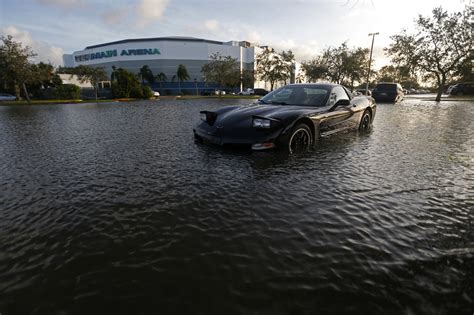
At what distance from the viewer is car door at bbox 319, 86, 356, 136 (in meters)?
5.60

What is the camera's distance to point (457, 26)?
22734 millimetres

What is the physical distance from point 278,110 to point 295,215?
2.86 metres

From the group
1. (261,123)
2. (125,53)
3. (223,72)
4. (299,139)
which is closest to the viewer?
(261,123)

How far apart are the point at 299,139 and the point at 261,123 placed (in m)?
0.97

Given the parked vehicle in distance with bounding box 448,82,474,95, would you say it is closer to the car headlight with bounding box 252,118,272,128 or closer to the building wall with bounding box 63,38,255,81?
the car headlight with bounding box 252,118,272,128

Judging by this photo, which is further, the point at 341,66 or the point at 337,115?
the point at 341,66

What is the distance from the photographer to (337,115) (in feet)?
19.4

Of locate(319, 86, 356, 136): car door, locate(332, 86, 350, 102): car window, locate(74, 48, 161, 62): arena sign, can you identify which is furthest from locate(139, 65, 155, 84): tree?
locate(319, 86, 356, 136): car door

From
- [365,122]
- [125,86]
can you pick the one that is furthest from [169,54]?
[365,122]

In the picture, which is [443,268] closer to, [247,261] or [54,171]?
[247,261]

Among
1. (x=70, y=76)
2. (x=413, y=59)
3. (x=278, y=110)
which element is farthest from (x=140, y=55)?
(x=278, y=110)

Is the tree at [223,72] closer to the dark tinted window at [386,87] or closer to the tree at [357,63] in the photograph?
the tree at [357,63]

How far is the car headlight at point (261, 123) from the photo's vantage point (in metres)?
4.65

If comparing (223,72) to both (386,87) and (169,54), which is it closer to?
(386,87)
